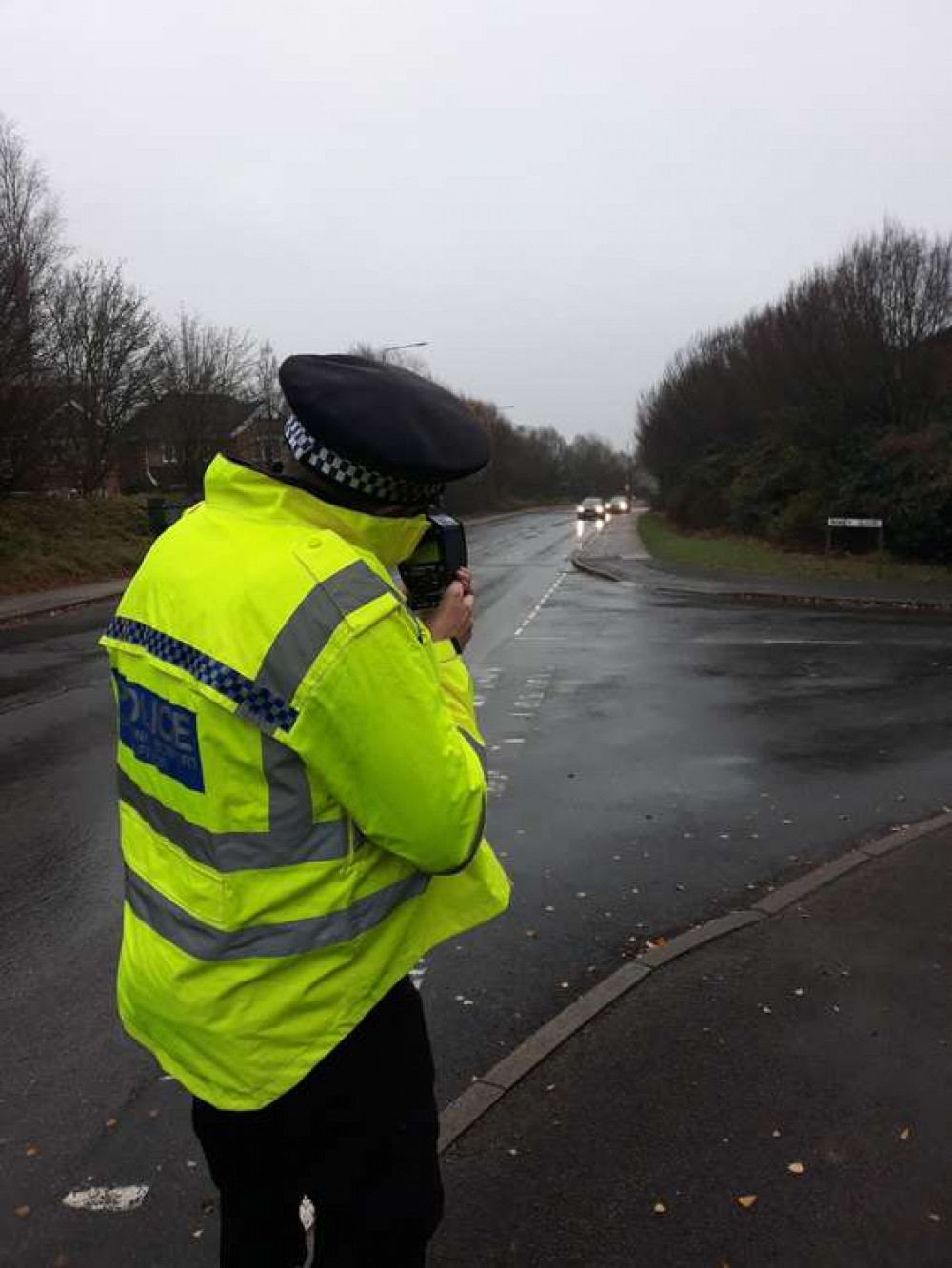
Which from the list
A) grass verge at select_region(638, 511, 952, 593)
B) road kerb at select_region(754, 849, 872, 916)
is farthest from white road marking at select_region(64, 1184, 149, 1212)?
grass verge at select_region(638, 511, 952, 593)

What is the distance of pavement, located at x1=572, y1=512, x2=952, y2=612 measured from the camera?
18391mm

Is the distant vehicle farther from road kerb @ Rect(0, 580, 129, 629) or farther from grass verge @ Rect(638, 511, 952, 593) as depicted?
road kerb @ Rect(0, 580, 129, 629)

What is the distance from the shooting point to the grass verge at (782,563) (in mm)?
21750

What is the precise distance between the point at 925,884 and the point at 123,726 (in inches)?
164

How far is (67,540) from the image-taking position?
85.1 ft

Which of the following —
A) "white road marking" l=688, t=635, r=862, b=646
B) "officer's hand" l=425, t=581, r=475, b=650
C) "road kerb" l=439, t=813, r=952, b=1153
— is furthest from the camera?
"white road marking" l=688, t=635, r=862, b=646

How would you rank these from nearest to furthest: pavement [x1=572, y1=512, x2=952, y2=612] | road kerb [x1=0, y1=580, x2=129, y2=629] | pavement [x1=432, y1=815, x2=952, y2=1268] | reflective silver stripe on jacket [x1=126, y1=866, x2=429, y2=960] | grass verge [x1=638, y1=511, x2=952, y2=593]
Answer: reflective silver stripe on jacket [x1=126, y1=866, x2=429, y2=960], pavement [x1=432, y1=815, x2=952, y2=1268], road kerb [x1=0, y1=580, x2=129, y2=629], pavement [x1=572, y1=512, x2=952, y2=612], grass verge [x1=638, y1=511, x2=952, y2=593]

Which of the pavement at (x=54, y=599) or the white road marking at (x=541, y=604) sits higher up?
the pavement at (x=54, y=599)

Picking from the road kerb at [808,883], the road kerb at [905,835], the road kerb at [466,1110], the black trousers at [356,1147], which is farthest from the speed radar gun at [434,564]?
the road kerb at [905,835]

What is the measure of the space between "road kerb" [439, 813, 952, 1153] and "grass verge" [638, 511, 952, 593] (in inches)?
644

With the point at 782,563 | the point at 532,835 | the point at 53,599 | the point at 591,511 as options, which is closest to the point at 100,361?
the point at 53,599

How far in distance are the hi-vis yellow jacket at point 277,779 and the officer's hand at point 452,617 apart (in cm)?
13

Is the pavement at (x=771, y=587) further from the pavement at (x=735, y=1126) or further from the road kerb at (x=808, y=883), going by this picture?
the pavement at (x=735, y=1126)

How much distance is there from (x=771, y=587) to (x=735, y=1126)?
18.6m
